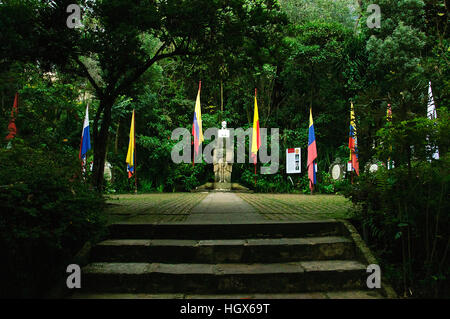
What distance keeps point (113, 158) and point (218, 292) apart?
13.0 m

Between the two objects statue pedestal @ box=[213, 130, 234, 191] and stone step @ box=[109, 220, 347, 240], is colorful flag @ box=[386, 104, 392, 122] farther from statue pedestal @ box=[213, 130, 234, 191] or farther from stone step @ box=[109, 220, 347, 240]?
statue pedestal @ box=[213, 130, 234, 191]

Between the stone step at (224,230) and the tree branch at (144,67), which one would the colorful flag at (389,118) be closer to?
the stone step at (224,230)

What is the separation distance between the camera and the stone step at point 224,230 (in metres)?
3.54

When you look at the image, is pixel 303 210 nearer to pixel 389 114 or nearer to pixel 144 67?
pixel 389 114

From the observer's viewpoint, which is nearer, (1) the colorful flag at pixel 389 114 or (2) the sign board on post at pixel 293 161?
(1) the colorful flag at pixel 389 114

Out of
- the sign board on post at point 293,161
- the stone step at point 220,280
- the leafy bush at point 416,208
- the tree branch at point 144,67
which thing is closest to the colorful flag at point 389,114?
the leafy bush at point 416,208

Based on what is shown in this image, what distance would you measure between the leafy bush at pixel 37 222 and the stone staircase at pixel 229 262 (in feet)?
1.03

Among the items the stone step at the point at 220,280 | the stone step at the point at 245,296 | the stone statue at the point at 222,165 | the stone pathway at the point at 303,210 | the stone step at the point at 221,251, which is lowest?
the stone step at the point at 245,296

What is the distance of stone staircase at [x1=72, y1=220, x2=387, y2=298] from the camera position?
9.12 ft

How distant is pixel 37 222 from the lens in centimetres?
257

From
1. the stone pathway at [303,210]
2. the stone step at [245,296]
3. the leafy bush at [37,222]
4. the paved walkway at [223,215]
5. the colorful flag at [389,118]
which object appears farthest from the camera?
the stone pathway at [303,210]

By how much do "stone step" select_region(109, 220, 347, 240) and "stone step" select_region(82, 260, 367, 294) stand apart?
0.65 metres
